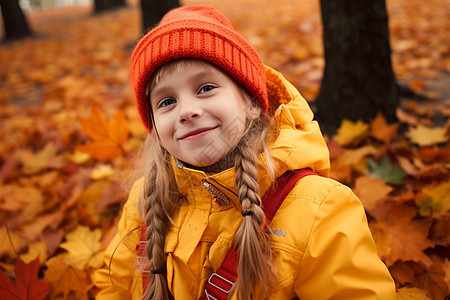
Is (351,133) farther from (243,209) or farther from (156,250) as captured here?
(156,250)

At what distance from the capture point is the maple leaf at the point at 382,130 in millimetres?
1968

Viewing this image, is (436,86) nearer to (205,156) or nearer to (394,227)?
(394,227)

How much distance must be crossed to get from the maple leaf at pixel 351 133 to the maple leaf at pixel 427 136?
0.28 meters

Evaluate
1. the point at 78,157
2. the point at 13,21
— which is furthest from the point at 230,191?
the point at 13,21

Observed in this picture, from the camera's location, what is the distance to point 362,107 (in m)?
2.14

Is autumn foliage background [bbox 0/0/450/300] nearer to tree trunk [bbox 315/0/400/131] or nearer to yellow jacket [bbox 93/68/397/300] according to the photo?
tree trunk [bbox 315/0/400/131]

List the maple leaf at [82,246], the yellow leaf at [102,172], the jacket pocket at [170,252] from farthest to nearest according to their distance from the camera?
the yellow leaf at [102,172] < the maple leaf at [82,246] < the jacket pocket at [170,252]

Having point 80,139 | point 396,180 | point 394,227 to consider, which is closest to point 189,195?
point 394,227

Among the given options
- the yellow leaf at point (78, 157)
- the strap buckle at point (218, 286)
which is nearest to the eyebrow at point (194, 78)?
the strap buckle at point (218, 286)

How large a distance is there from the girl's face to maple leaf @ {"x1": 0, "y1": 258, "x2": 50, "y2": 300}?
829 mm

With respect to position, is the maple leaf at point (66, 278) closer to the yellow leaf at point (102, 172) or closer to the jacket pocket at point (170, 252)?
the jacket pocket at point (170, 252)

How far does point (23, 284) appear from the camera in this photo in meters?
1.32

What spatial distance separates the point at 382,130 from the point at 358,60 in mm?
502

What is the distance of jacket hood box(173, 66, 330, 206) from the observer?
3.60 feet
